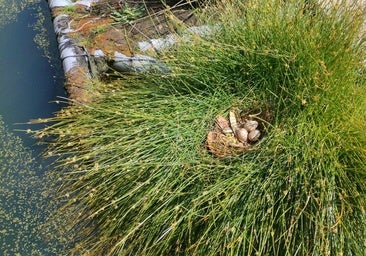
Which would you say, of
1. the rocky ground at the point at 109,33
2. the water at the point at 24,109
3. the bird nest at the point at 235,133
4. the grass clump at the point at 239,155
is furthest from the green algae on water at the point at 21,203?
the bird nest at the point at 235,133

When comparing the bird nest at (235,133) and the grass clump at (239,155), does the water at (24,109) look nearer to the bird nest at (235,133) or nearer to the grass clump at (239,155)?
the grass clump at (239,155)

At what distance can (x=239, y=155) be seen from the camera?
1.76 meters

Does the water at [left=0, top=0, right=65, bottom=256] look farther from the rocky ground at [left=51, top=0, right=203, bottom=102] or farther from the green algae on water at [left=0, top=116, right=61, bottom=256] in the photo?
the rocky ground at [left=51, top=0, right=203, bottom=102]

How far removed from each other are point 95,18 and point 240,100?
1144 mm

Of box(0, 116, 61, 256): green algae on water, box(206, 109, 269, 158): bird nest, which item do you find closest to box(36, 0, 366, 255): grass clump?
box(206, 109, 269, 158): bird nest

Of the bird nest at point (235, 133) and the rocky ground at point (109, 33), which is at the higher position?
the rocky ground at point (109, 33)

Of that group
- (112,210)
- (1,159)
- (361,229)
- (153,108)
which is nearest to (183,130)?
(153,108)

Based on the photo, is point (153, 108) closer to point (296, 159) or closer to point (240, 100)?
point (240, 100)

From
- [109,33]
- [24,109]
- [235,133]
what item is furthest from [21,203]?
[235,133]

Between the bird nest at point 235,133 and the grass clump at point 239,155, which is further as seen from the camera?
the bird nest at point 235,133

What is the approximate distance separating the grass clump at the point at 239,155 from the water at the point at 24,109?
27 cm

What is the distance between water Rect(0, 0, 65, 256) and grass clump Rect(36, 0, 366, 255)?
0.27 meters

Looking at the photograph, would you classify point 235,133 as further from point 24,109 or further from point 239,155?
point 24,109

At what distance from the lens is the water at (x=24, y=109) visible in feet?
7.30
